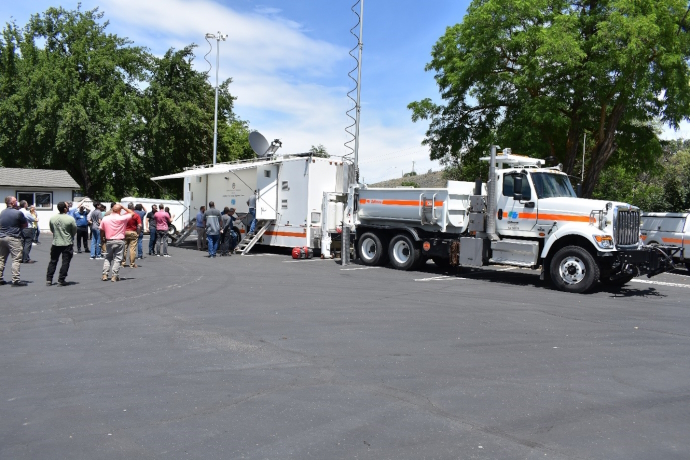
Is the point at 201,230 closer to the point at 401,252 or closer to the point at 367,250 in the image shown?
the point at 367,250

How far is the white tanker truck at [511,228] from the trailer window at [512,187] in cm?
2

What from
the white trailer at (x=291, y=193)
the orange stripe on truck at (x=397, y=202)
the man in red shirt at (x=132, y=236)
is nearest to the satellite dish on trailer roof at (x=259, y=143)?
the white trailer at (x=291, y=193)

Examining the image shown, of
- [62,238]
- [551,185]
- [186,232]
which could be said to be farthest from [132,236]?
[551,185]

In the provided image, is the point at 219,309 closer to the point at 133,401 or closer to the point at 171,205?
the point at 133,401

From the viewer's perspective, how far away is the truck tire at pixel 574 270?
40.9 feet

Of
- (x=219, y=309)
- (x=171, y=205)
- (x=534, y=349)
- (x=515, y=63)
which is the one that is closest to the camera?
(x=534, y=349)

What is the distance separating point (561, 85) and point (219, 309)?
1565 centimetres

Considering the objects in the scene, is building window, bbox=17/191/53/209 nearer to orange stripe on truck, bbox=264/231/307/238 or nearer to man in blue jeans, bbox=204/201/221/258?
man in blue jeans, bbox=204/201/221/258

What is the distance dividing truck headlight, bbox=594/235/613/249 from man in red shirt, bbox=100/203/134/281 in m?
9.82

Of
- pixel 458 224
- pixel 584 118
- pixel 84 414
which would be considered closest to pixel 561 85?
pixel 584 118

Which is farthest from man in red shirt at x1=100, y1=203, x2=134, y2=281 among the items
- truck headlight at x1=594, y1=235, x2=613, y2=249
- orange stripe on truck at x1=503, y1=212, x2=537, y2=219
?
truck headlight at x1=594, y1=235, x2=613, y2=249

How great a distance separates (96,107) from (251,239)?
75.2ft

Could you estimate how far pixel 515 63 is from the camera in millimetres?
21984

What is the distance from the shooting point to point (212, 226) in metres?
19.1
